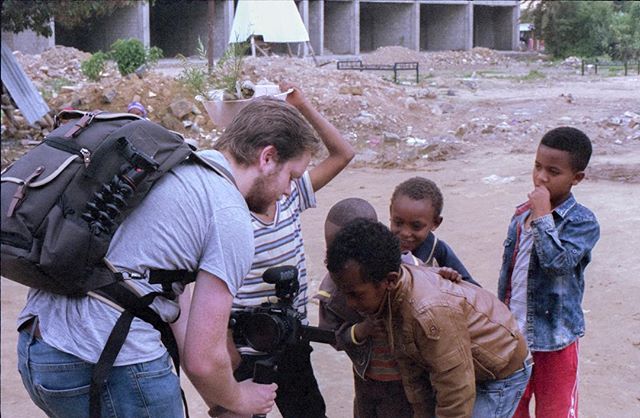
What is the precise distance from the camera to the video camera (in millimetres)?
2262

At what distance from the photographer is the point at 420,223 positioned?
2.93 metres

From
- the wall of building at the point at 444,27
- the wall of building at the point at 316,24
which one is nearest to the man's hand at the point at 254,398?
the wall of building at the point at 316,24

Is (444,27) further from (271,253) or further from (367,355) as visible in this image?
(367,355)

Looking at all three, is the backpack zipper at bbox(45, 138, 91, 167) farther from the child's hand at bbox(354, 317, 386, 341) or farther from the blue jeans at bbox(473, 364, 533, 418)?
the blue jeans at bbox(473, 364, 533, 418)

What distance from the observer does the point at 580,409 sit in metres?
3.98

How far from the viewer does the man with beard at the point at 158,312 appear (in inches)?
76.6

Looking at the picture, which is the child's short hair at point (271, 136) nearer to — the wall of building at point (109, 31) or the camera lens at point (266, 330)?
the camera lens at point (266, 330)

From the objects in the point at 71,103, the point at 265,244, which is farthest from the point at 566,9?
the point at 265,244

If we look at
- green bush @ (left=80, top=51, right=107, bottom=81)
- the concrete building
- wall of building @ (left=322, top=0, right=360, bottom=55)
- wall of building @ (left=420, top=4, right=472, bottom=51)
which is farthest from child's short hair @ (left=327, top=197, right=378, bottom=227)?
wall of building @ (left=420, top=4, right=472, bottom=51)

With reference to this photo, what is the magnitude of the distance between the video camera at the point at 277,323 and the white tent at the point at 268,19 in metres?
7.97

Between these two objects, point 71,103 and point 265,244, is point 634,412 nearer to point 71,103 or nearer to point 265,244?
point 265,244

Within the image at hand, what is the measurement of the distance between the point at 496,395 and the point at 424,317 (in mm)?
463

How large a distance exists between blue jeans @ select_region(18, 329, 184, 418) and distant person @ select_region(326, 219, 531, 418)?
0.57 metres

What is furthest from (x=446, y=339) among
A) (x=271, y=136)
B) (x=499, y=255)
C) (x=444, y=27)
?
(x=444, y=27)
